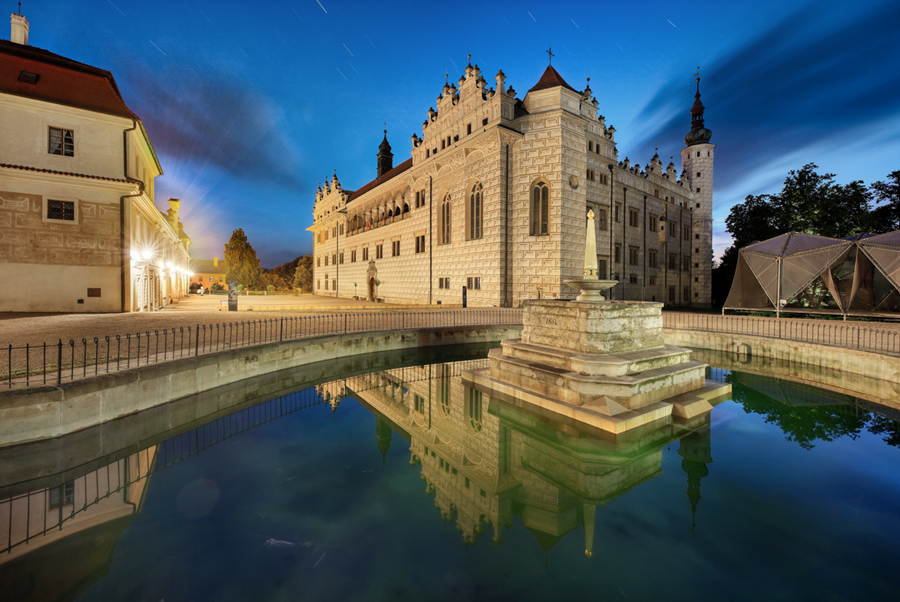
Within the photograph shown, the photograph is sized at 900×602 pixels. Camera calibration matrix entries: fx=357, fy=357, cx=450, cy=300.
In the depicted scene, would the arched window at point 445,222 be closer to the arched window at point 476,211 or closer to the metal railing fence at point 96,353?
the arched window at point 476,211

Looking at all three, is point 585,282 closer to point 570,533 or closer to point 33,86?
point 570,533

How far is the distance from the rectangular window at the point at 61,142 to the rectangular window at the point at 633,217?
118 ft

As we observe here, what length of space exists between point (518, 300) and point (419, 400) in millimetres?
16564

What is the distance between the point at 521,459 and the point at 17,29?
1188 inches

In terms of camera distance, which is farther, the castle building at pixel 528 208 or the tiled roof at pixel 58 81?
the castle building at pixel 528 208

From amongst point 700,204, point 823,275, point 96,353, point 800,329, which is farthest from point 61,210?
point 700,204

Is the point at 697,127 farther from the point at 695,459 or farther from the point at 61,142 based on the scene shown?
the point at 61,142

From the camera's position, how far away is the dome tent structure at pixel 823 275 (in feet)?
60.7

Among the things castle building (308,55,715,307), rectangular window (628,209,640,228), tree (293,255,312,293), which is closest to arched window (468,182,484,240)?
castle building (308,55,715,307)

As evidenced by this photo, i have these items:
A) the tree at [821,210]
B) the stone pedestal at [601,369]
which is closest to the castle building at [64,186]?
the stone pedestal at [601,369]

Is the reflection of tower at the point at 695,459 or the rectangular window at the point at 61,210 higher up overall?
the rectangular window at the point at 61,210

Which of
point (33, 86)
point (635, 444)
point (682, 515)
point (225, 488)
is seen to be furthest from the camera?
point (33, 86)

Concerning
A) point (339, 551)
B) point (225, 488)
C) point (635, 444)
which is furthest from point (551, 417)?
point (225, 488)

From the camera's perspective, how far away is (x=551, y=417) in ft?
25.1
